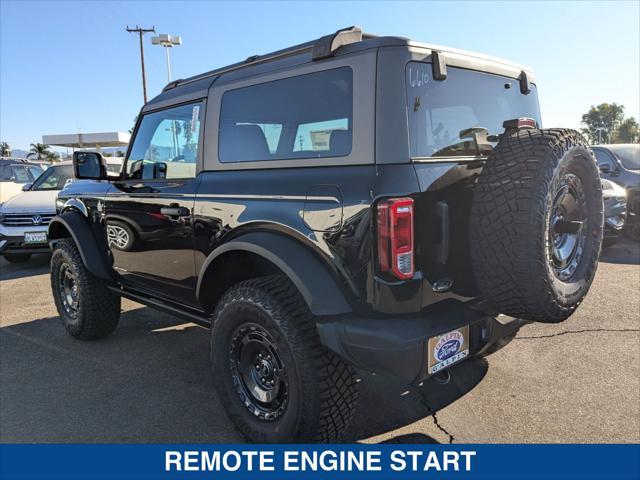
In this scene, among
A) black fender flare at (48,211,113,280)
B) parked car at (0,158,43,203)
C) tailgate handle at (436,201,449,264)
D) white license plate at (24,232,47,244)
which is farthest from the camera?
parked car at (0,158,43,203)

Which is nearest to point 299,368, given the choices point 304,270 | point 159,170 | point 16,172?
point 304,270

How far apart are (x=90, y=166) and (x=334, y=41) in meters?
2.36

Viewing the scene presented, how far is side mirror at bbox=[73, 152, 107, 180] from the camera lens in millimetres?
3713

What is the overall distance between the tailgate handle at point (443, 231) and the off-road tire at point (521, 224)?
115mm

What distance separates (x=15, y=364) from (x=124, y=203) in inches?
63.4

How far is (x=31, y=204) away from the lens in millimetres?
7316

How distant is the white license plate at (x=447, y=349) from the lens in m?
2.08

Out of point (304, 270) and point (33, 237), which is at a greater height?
point (304, 270)

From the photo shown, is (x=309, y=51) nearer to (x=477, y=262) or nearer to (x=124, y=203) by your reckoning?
(x=477, y=262)

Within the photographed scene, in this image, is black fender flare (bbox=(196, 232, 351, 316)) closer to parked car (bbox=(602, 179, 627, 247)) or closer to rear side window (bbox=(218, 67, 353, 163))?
rear side window (bbox=(218, 67, 353, 163))

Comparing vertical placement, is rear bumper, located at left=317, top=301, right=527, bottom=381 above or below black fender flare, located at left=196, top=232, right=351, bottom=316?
below

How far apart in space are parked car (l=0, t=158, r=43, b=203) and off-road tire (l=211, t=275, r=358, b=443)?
32.4 feet

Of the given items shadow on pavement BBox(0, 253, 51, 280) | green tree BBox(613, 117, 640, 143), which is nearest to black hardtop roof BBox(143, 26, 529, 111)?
shadow on pavement BBox(0, 253, 51, 280)

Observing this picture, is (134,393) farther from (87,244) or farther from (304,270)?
(304,270)
